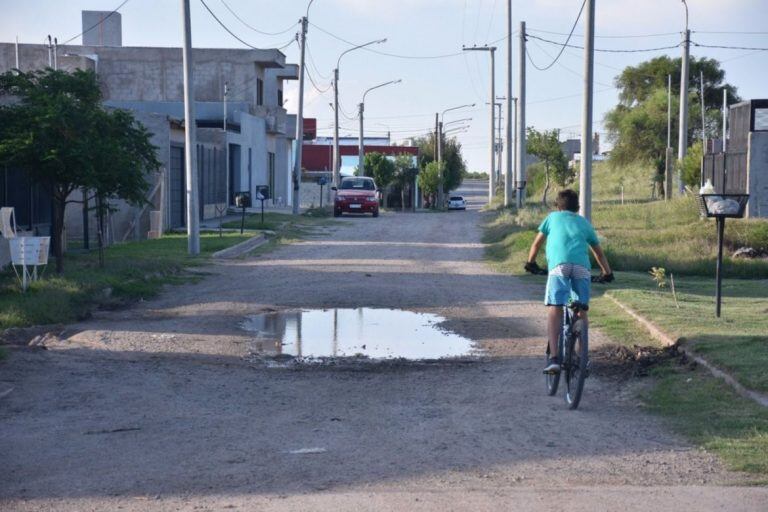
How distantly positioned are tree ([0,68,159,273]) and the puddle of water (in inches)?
171

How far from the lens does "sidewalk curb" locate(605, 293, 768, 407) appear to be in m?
8.65

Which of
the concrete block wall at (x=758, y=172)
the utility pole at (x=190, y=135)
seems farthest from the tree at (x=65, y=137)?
the concrete block wall at (x=758, y=172)

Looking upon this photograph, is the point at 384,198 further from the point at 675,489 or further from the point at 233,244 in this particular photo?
the point at 675,489

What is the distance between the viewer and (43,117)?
651 inches

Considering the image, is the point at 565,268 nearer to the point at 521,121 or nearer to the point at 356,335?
the point at 356,335

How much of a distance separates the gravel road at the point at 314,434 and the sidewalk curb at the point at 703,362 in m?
0.86

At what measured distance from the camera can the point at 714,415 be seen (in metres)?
8.37

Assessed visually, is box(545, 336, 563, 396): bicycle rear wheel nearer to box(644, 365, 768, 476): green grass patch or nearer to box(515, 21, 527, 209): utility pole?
box(644, 365, 768, 476): green grass patch

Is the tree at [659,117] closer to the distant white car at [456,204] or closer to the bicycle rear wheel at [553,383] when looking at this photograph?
the distant white car at [456,204]

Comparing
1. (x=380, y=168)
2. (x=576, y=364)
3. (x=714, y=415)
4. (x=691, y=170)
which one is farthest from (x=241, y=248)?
(x=380, y=168)

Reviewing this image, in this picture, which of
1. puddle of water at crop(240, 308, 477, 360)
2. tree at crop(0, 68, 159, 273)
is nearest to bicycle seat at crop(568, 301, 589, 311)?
puddle of water at crop(240, 308, 477, 360)

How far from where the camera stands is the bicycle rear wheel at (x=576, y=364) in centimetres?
885

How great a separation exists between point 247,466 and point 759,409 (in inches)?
161

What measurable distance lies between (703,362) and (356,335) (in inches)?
180
